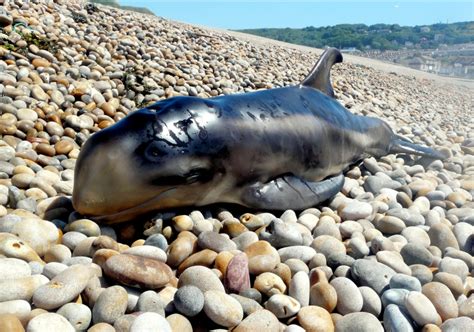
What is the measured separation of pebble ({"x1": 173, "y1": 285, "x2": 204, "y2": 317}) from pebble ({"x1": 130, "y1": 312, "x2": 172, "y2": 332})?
6.9 inches

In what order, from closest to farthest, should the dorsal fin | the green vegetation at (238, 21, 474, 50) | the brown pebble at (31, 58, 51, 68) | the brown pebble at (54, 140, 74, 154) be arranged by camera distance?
the brown pebble at (54, 140, 74, 154)
the dorsal fin
the brown pebble at (31, 58, 51, 68)
the green vegetation at (238, 21, 474, 50)

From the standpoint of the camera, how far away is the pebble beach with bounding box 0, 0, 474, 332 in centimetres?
230

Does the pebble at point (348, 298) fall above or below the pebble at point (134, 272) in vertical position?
below

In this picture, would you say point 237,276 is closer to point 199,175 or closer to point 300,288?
point 300,288

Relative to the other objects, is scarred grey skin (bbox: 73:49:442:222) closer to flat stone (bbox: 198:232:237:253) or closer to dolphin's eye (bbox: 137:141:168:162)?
dolphin's eye (bbox: 137:141:168:162)

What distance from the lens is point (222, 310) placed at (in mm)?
2299

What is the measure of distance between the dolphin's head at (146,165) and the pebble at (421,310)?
1664mm

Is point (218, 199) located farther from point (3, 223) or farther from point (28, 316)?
point (28, 316)

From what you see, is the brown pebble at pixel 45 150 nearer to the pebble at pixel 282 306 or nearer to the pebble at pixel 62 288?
the pebble at pixel 62 288

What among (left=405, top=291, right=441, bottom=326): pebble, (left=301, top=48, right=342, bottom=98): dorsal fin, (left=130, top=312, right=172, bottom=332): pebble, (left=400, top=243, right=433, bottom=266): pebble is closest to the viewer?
(left=130, top=312, right=172, bottom=332): pebble

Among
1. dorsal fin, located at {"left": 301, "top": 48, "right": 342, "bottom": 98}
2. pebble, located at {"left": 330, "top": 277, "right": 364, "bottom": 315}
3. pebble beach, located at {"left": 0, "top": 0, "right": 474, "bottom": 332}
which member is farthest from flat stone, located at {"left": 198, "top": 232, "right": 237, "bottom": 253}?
dorsal fin, located at {"left": 301, "top": 48, "right": 342, "bottom": 98}

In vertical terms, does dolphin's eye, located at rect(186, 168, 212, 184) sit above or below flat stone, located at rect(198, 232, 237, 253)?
above

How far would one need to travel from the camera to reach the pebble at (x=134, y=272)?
2.48m

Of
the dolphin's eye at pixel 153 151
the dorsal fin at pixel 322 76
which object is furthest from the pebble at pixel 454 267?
A: the dorsal fin at pixel 322 76
